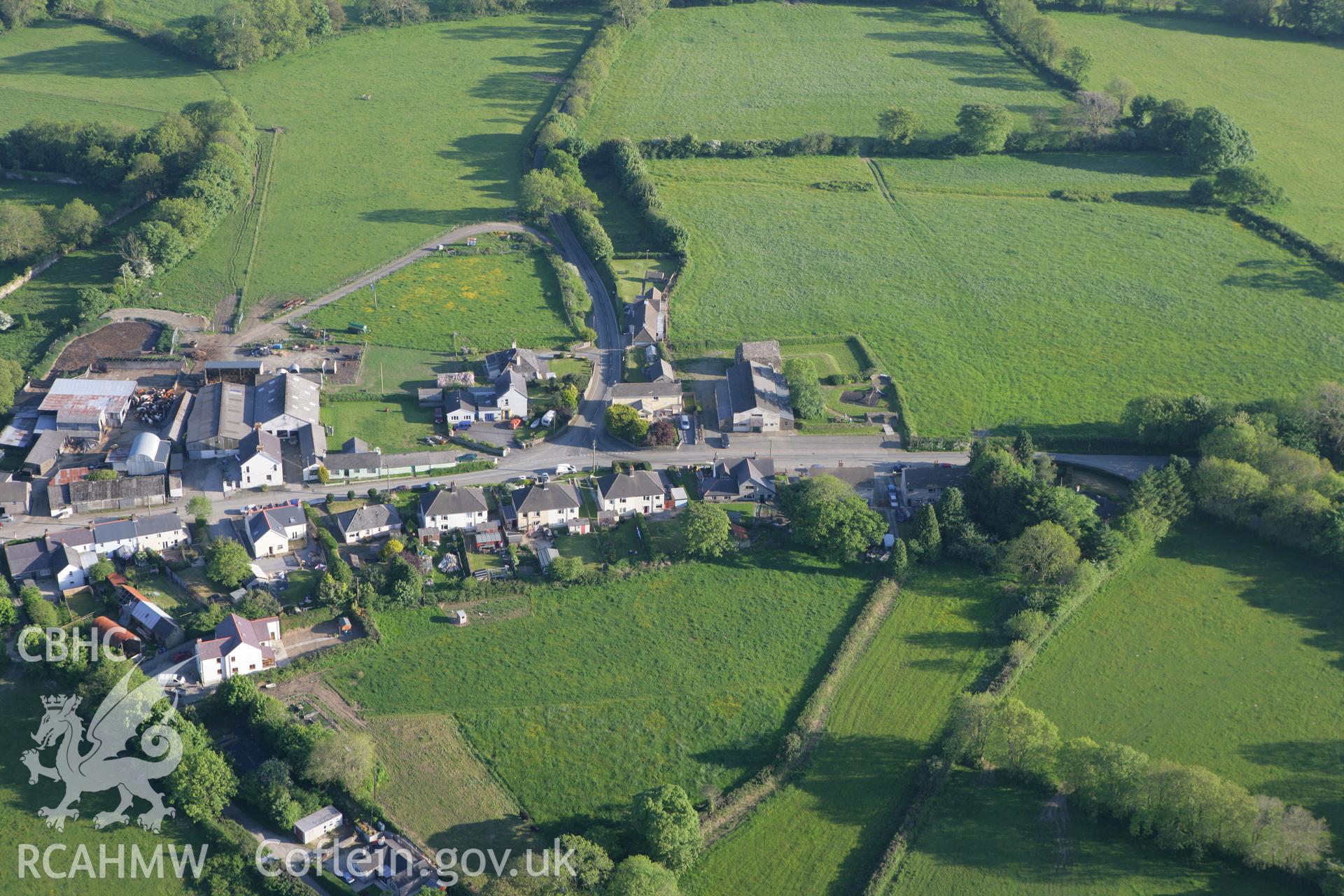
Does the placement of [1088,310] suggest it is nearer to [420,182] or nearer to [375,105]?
[420,182]

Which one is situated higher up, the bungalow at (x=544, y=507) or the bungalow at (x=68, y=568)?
the bungalow at (x=544, y=507)

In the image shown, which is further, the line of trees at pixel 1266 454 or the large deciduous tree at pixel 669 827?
the line of trees at pixel 1266 454

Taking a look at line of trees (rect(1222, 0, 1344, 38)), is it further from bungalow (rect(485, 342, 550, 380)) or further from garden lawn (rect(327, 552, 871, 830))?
garden lawn (rect(327, 552, 871, 830))

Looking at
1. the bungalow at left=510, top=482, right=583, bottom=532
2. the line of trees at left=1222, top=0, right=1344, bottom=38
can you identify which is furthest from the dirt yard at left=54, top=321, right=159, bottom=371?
the line of trees at left=1222, top=0, right=1344, bottom=38

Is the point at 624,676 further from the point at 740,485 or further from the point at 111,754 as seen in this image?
the point at 111,754

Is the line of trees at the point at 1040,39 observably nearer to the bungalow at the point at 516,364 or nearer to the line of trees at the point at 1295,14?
the line of trees at the point at 1295,14

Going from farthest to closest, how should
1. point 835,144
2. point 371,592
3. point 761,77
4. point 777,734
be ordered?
point 761,77, point 835,144, point 371,592, point 777,734

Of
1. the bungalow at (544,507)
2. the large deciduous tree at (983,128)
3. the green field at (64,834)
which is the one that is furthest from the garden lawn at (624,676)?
the large deciduous tree at (983,128)

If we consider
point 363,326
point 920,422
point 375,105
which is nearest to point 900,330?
point 920,422
